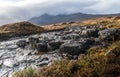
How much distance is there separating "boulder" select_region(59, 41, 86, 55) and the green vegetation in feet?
17.7

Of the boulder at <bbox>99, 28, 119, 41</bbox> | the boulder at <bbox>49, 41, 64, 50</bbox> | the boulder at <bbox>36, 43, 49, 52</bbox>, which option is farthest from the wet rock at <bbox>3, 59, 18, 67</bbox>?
the boulder at <bbox>99, 28, 119, 41</bbox>

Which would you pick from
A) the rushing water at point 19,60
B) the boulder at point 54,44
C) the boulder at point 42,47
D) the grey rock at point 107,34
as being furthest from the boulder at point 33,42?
the grey rock at point 107,34

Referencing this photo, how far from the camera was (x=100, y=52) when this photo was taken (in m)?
52.0

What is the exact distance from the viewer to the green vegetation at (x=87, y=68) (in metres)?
40.6

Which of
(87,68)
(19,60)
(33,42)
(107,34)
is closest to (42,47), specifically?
(19,60)

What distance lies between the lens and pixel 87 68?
139 feet

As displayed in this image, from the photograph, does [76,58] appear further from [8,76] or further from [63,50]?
[8,76]

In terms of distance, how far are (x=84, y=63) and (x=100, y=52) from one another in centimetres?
771

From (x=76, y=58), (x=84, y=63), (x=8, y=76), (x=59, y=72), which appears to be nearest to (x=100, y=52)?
(x=76, y=58)

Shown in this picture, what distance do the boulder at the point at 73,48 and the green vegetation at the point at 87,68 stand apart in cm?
540

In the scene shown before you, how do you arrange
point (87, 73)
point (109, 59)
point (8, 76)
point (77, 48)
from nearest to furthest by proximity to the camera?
point (87, 73) < point (109, 59) < point (8, 76) < point (77, 48)

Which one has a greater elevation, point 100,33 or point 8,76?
point 100,33

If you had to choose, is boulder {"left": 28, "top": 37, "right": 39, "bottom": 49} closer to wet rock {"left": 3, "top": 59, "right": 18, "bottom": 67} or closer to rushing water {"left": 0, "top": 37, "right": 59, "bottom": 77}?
rushing water {"left": 0, "top": 37, "right": 59, "bottom": 77}

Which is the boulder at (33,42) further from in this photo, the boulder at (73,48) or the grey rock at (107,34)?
the grey rock at (107,34)
